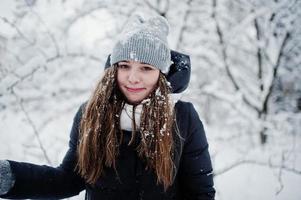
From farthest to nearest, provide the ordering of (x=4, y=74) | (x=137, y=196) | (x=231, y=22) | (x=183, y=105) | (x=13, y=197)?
(x=231, y=22) → (x=4, y=74) → (x=183, y=105) → (x=137, y=196) → (x=13, y=197)

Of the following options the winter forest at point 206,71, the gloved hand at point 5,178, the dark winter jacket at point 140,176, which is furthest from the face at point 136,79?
the winter forest at point 206,71

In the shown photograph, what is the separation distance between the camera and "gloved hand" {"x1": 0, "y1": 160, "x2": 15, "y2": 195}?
1403mm

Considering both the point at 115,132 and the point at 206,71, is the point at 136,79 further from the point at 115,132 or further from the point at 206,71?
the point at 206,71

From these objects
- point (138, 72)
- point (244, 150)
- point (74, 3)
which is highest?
point (74, 3)

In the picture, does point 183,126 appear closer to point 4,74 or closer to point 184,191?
point 184,191

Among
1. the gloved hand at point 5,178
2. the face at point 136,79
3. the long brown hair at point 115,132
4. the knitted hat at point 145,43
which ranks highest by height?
the knitted hat at point 145,43

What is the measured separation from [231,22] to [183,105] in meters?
7.76

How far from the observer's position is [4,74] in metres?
7.42

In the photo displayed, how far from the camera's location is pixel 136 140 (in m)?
1.63

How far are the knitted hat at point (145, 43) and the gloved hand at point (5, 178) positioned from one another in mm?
660

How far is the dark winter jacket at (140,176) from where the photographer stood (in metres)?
1.59

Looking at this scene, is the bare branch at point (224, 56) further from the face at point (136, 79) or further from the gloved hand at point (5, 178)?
the gloved hand at point (5, 178)

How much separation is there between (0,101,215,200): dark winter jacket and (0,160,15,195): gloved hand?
0.12 meters

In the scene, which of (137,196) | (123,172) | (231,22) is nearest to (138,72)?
(123,172)
